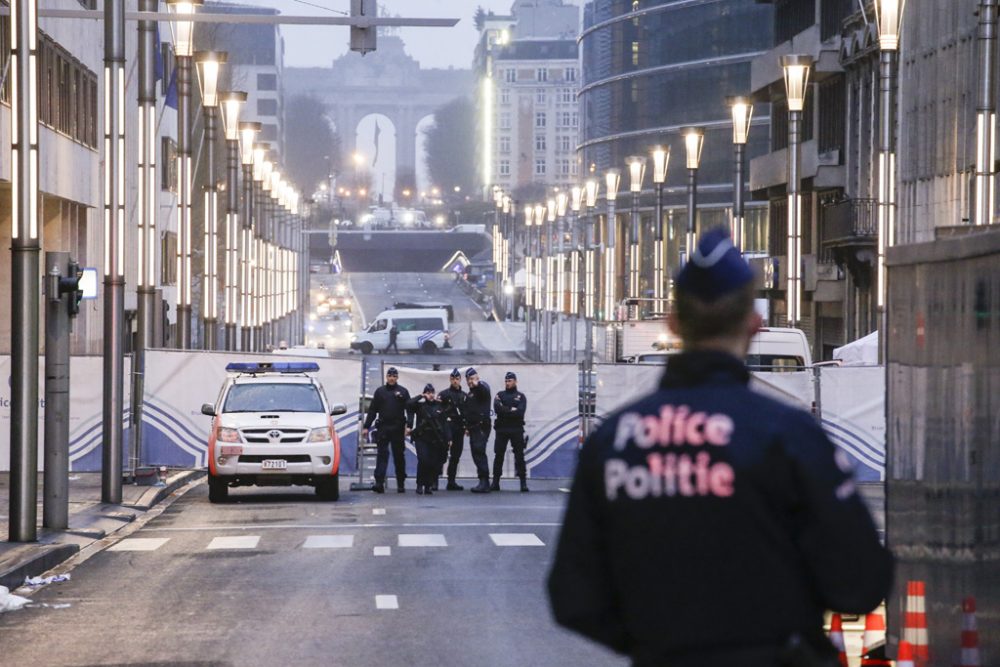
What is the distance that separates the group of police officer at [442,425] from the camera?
1141 inches

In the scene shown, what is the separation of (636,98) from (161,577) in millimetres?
108092

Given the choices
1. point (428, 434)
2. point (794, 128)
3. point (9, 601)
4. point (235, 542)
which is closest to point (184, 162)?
point (428, 434)

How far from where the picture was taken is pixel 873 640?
10.4 m

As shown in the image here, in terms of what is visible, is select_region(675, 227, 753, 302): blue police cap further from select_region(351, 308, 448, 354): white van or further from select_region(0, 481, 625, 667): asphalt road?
select_region(351, 308, 448, 354): white van

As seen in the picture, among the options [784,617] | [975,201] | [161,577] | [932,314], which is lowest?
[161,577]

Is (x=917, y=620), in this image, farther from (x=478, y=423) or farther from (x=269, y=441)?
(x=478, y=423)

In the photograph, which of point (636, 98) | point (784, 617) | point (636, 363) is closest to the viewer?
point (784, 617)

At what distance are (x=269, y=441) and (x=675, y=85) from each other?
93777 mm

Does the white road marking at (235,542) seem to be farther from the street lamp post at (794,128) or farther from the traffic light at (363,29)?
the street lamp post at (794,128)

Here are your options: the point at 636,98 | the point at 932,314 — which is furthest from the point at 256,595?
the point at 636,98

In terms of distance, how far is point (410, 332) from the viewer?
9675 cm

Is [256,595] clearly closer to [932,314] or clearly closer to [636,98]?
[932,314]

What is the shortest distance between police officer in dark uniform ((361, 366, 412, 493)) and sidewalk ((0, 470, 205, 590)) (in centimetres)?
309

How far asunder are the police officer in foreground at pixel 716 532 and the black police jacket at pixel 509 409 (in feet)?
80.0
